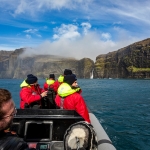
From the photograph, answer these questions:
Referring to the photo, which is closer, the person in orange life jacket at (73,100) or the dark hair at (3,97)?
the dark hair at (3,97)

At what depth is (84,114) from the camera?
A: 17.5 ft

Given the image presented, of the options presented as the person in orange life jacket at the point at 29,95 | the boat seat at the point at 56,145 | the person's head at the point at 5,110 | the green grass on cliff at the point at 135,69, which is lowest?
the boat seat at the point at 56,145

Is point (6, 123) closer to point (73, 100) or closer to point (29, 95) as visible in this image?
point (73, 100)

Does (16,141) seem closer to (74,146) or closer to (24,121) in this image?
(74,146)

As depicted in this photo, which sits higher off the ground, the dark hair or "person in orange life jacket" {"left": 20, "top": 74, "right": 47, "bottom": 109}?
the dark hair

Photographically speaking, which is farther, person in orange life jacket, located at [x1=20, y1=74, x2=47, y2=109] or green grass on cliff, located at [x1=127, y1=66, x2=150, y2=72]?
green grass on cliff, located at [x1=127, y1=66, x2=150, y2=72]

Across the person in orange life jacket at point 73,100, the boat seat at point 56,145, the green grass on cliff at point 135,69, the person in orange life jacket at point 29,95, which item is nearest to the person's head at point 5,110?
the boat seat at point 56,145

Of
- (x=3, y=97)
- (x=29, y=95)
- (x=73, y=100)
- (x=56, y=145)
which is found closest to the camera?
(x=3, y=97)

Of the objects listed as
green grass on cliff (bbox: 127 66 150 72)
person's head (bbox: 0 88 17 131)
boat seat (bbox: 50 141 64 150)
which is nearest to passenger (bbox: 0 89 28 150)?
person's head (bbox: 0 88 17 131)

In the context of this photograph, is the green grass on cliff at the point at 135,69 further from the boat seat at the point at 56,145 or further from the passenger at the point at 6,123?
the passenger at the point at 6,123

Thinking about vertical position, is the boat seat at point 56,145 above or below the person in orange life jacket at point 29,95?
below

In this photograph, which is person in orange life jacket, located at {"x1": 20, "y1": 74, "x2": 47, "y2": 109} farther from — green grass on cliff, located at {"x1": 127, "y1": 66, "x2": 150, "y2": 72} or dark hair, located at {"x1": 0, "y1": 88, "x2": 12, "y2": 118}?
green grass on cliff, located at {"x1": 127, "y1": 66, "x2": 150, "y2": 72}

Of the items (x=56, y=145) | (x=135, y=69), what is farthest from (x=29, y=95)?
(x=135, y=69)

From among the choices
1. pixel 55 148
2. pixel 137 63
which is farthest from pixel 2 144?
pixel 137 63
